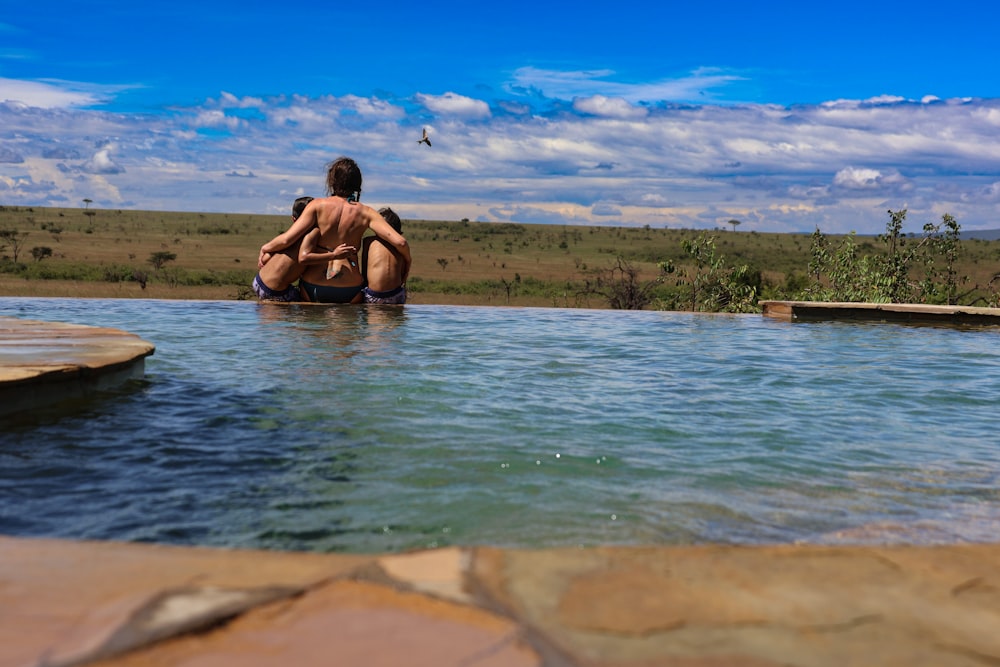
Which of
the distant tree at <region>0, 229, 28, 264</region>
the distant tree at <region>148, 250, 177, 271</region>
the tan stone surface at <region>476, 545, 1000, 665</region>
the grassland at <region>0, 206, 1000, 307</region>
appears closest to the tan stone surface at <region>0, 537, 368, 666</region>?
the tan stone surface at <region>476, 545, 1000, 665</region>

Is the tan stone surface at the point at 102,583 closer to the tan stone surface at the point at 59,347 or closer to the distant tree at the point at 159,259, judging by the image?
the tan stone surface at the point at 59,347

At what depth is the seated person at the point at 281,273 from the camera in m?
11.1

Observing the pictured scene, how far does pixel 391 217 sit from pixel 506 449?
7342mm

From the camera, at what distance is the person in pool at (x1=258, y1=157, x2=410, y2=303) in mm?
10680

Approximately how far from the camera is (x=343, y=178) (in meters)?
10.7

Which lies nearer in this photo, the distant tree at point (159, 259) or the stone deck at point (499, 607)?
the stone deck at point (499, 607)

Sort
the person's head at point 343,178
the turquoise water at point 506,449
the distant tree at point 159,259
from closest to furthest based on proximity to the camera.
Answer: 1. the turquoise water at point 506,449
2. the person's head at point 343,178
3. the distant tree at point 159,259

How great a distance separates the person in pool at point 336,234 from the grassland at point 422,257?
666 centimetres

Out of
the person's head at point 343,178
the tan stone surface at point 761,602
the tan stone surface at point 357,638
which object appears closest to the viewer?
the tan stone surface at point 357,638

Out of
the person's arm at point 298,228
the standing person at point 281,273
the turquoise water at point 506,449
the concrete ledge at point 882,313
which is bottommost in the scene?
the turquoise water at point 506,449

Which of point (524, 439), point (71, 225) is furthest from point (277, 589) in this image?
point (71, 225)

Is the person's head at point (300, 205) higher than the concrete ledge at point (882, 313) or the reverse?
higher

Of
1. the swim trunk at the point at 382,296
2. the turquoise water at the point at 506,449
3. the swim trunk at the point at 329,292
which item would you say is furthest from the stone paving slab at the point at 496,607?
the swim trunk at the point at 382,296

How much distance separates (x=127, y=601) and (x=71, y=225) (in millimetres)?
63684
